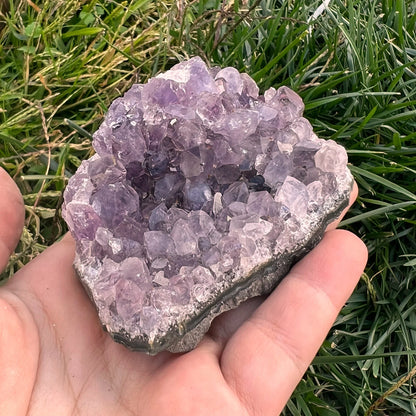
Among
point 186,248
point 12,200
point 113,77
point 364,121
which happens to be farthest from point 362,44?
point 12,200

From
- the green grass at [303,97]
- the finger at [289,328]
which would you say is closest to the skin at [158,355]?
the finger at [289,328]

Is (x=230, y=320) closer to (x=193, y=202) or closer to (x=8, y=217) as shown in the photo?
(x=193, y=202)

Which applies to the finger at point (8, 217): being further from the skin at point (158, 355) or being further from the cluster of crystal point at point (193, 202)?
the cluster of crystal point at point (193, 202)

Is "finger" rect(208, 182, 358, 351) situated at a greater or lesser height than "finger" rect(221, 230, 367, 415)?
lesser

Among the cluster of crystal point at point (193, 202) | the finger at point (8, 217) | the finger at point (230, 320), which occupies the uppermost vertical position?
the cluster of crystal point at point (193, 202)

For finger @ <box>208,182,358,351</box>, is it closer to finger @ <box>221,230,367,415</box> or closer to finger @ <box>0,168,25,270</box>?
finger @ <box>221,230,367,415</box>

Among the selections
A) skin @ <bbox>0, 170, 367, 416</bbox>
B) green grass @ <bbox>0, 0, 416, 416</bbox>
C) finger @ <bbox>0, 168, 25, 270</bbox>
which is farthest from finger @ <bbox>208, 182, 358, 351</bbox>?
finger @ <bbox>0, 168, 25, 270</bbox>
